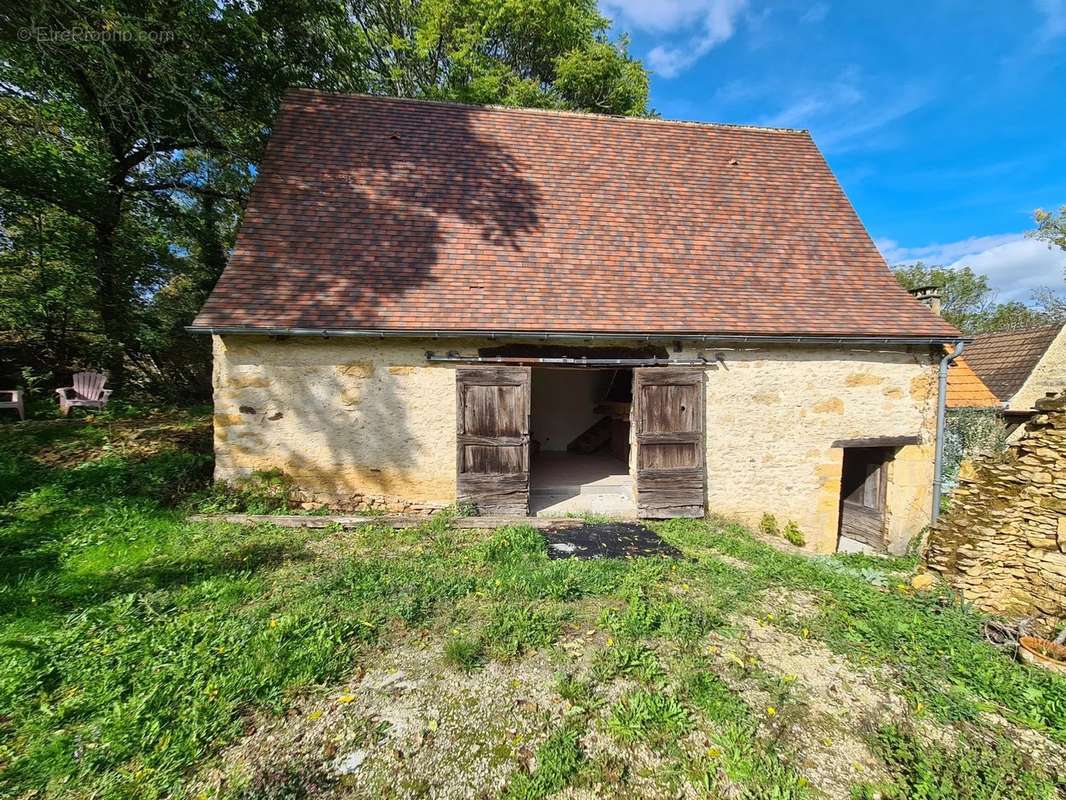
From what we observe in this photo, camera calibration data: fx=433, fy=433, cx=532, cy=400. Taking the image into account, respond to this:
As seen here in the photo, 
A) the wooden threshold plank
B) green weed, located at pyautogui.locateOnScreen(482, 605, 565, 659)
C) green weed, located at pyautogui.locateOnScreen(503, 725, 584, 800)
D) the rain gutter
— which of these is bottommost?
green weed, located at pyautogui.locateOnScreen(503, 725, 584, 800)

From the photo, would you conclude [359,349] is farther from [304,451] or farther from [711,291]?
[711,291]

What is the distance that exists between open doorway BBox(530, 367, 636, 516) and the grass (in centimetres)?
254

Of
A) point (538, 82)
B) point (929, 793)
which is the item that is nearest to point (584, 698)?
point (929, 793)

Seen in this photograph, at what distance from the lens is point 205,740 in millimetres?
2334

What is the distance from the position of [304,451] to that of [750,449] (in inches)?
243

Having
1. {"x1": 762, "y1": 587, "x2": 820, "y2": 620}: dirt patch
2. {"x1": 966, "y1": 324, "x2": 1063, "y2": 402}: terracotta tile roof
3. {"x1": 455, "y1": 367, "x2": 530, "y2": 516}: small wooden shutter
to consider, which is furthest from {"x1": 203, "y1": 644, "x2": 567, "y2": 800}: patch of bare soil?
{"x1": 966, "y1": 324, "x2": 1063, "y2": 402}: terracotta tile roof

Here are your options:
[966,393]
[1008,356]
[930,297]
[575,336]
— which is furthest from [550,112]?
[1008,356]

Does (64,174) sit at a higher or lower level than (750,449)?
higher

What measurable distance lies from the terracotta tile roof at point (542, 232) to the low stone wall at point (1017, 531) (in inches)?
79.2

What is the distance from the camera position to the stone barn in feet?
18.5

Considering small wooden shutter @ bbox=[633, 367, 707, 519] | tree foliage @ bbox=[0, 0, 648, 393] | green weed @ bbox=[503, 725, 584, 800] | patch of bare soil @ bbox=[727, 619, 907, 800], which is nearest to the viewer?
green weed @ bbox=[503, 725, 584, 800]

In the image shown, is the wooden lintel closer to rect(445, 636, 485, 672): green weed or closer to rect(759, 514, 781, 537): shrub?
rect(759, 514, 781, 537): shrub

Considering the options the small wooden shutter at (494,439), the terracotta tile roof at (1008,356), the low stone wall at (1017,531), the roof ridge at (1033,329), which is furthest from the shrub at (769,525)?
the terracotta tile roof at (1008,356)

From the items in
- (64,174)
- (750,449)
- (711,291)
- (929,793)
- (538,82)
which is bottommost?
(929,793)
